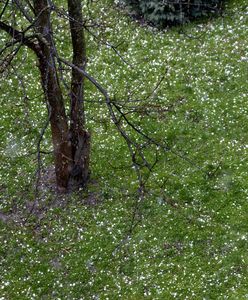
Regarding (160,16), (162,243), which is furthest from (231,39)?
(162,243)

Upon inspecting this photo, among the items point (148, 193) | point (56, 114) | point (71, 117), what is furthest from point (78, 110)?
point (148, 193)

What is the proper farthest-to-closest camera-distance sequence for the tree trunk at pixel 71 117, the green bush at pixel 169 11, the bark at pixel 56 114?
the green bush at pixel 169 11
the tree trunk at pixel 71 117
the bark at pixel 56 114

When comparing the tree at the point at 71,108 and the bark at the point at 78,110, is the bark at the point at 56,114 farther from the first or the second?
the bark at the point at 78,110

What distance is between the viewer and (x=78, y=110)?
9.89 meters

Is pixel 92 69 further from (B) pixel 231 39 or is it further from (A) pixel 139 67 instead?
(B) pixel 231 39

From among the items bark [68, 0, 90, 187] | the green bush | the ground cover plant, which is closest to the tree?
bark [68, 0, 90, 187]

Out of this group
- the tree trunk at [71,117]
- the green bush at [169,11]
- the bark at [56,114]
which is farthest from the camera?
the green bush at [169,11]

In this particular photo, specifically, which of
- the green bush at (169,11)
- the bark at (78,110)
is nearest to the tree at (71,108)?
the bark at (78,110)

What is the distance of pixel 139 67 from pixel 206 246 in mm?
5197

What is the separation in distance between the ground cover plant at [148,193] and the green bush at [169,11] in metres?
0.48

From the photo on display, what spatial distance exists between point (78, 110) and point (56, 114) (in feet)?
1.39

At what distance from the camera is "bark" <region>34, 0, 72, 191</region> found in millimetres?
9177

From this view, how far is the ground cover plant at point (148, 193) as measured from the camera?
923 cm

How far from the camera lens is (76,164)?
34.8ft
